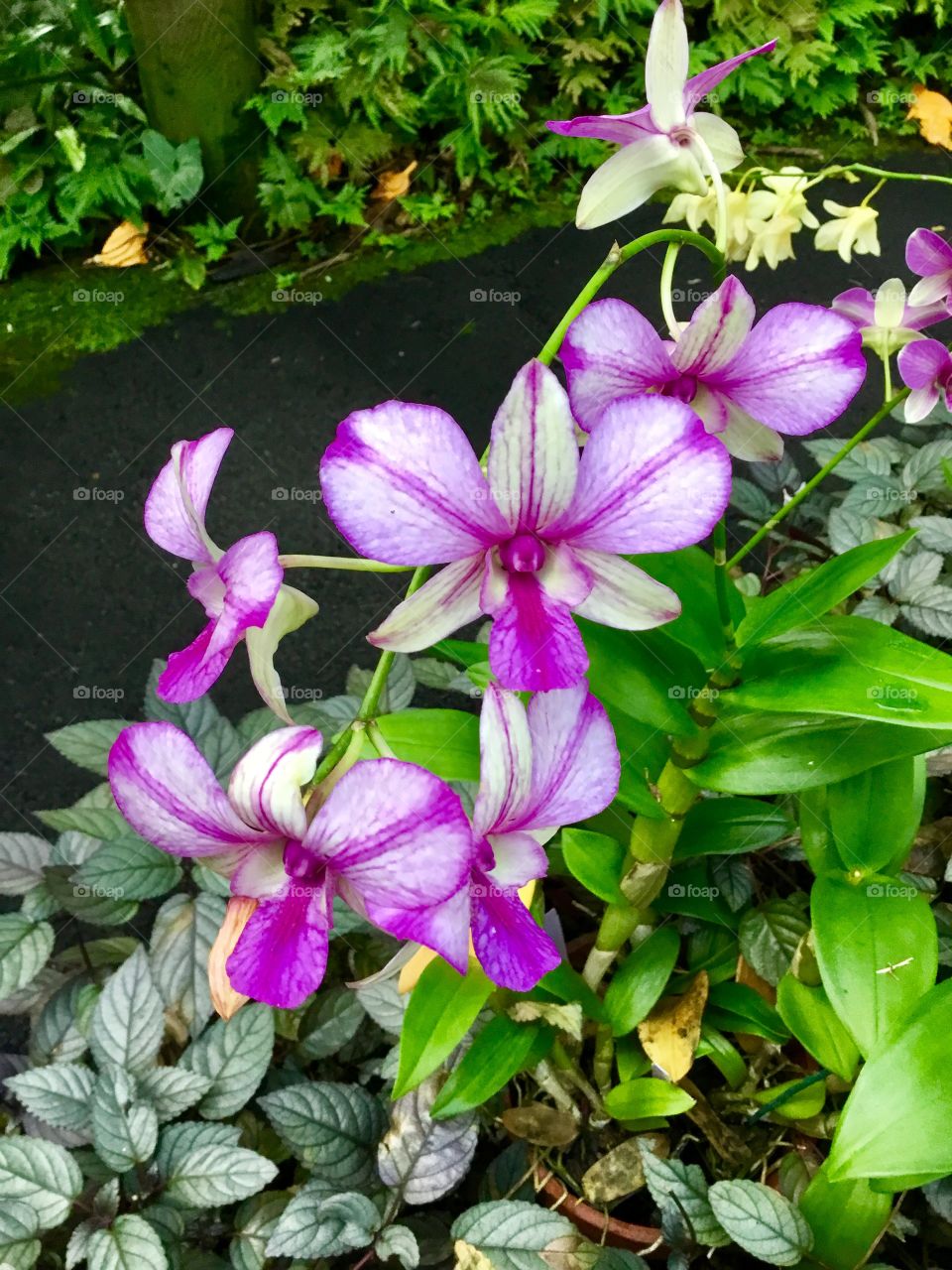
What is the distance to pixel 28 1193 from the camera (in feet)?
3.37

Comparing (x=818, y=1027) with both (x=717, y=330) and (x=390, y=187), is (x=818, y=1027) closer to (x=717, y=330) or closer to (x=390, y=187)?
(x=717, y=330)

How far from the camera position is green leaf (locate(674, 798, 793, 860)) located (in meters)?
1.06

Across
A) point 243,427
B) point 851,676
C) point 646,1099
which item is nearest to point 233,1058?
point 646,1099

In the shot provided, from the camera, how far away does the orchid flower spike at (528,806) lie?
25.9 inches

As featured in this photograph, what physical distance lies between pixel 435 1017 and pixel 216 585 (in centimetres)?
46

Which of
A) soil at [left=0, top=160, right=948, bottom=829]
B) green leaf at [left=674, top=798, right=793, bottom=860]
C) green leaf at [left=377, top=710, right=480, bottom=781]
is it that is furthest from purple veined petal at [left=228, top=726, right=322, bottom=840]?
soil at [left=0, top=160, right=948, bottom=829]

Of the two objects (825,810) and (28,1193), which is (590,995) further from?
(28,1193)

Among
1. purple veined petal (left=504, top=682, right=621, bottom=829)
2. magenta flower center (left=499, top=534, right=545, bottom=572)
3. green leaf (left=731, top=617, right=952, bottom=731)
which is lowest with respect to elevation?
green leaf (left=731, top=617, right=952, bottom=731)

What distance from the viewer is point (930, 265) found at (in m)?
0.98

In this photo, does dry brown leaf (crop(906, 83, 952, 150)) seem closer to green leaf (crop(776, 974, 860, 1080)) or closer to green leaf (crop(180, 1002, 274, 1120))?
green leaf (crop(776, 974, 860, 1080))

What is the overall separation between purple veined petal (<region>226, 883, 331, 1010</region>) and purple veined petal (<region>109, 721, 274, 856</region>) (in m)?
0.05

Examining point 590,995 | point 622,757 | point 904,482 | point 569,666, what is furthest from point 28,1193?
point 904,482

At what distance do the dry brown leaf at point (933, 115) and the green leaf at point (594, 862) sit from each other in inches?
121

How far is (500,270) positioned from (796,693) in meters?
2.33
